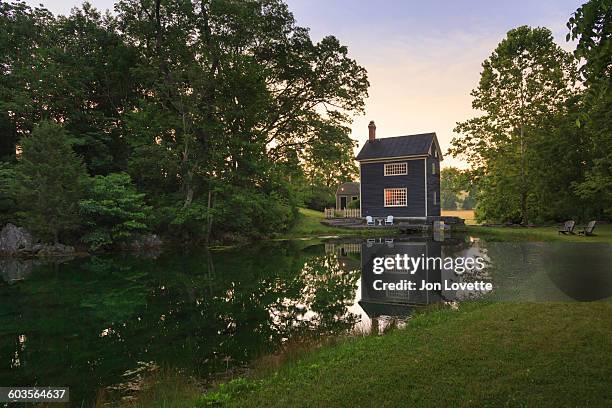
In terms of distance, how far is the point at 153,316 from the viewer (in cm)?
1050

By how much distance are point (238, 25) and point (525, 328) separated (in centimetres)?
3085

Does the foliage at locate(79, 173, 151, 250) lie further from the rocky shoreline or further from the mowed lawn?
the mowed lawn

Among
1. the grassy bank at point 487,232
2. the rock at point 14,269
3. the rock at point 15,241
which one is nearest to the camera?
the rock at point 14,269

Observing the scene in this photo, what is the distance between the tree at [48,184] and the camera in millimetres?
22797

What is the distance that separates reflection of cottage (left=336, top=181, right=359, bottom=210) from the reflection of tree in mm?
42309

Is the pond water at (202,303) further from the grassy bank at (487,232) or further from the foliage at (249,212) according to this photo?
the foliage at (249,212)

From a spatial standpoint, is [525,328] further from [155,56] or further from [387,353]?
[155,56]

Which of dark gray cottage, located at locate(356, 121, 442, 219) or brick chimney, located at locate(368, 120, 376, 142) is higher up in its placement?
brick chimney, located at locate(368, 120, 376, 142)

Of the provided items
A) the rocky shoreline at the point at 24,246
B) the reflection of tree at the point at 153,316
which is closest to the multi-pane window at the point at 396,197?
the reflection of tree at the point at 153,316

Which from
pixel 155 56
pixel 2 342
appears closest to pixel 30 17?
pixel 155 56

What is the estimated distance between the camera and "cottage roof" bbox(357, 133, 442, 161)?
38.4m

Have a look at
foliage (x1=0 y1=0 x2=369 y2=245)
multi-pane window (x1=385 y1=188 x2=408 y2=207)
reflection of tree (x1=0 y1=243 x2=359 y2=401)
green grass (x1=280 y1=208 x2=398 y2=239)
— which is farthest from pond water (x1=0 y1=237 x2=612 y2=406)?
multi-pane window (x1=385 y1=188 x2=408 y2=207)

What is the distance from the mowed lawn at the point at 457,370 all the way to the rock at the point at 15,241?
78.6 feet

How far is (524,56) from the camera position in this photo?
34.8 m
